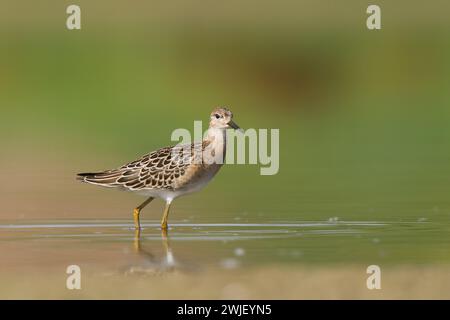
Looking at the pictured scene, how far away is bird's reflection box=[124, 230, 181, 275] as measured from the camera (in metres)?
15.8

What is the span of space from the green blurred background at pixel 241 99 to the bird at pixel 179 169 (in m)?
1.26

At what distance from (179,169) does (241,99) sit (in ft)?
85.2

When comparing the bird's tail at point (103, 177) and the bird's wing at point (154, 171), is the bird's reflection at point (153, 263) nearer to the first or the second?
the bird's wing at point (154, 171)

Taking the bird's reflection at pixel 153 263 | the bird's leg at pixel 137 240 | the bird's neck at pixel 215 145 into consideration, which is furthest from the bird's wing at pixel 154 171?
the bird's reflection at pixel 153 263

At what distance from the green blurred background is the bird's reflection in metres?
3.86

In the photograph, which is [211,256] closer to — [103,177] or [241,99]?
[103,177]

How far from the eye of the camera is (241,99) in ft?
151

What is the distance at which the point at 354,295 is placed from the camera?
47.4 ft

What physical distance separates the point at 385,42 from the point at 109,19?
12906 millimetres

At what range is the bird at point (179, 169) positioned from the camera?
20.2 metres

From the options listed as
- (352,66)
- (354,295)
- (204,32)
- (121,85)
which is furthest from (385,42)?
(354,295)

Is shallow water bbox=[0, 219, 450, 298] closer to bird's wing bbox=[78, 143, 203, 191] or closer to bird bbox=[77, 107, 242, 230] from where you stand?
bird bbox=[77, 107, 242, 230]

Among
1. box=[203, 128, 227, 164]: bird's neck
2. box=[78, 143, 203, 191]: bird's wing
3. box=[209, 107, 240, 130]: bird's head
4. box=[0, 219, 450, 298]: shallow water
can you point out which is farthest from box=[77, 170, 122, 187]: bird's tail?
box=[209, 107, 240, 130]: bird's head
